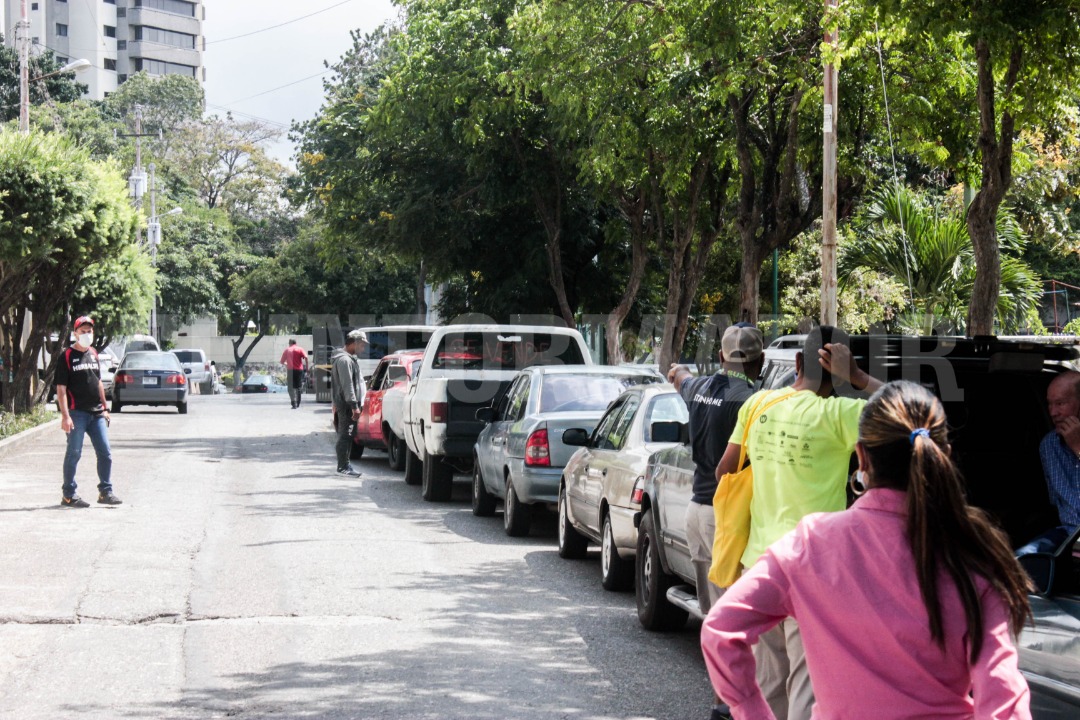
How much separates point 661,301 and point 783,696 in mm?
26368

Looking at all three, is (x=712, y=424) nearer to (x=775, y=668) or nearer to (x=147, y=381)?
(x=775, y=668)

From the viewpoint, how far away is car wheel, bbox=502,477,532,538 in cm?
1246

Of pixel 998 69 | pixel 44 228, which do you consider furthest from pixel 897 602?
pixel 44 228

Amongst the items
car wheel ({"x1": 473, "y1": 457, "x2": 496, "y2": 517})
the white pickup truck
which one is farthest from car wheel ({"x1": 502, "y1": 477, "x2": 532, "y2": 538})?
the white pickup truck

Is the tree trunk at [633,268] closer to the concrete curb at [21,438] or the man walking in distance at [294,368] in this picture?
the man walking in distance at [294,368]

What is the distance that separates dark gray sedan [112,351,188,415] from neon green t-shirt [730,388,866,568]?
28.8 metres

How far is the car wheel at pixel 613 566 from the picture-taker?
9586mm

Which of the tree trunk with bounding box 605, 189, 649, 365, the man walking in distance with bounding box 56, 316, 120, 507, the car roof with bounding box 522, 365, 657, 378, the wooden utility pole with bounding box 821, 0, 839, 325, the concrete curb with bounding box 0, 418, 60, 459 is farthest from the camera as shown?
the tree trunk with bounding box 605, 189, 649, 365

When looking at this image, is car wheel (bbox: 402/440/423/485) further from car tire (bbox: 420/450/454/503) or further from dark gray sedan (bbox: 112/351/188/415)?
dark gray sedan (bbox: 112/351/188/415)

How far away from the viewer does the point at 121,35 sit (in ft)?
339

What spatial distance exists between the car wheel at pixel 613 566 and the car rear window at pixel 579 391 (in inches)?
123

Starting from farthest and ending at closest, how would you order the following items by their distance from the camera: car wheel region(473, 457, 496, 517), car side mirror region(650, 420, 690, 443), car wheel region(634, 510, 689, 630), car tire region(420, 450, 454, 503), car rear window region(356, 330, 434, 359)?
car rear window region(356, 330, 434, 359), car tire region(420, 450, 454, 503), car wheel region(473, 457, 496, 517), car wheel region(634, 510, 689, 630), car side mirror region(650, 420, 690, 443)

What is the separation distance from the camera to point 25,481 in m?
16.7

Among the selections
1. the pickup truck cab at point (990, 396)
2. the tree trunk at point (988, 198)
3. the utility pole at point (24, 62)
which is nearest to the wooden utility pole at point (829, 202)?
the tree trunk at point (988, 198)
